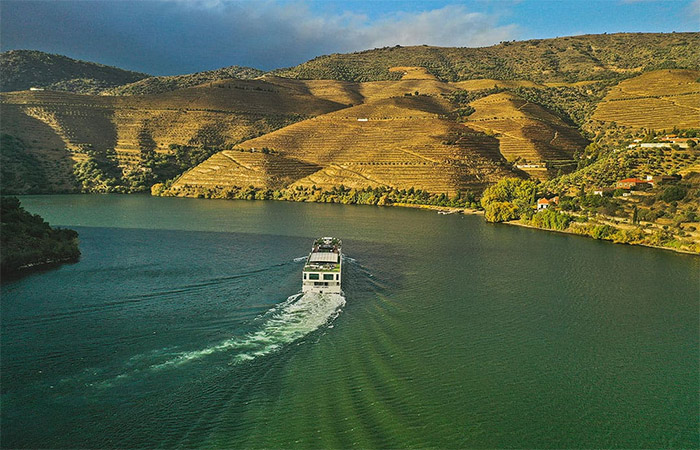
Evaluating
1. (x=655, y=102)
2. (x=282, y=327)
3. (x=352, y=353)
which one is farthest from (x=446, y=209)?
(x=655, y=102)

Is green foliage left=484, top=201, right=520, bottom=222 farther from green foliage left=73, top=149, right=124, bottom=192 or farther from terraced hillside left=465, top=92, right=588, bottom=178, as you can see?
green foliage left=73, top=149, right=124, bottom=192

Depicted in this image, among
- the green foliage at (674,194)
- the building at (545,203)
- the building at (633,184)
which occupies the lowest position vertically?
the building at (545,203)

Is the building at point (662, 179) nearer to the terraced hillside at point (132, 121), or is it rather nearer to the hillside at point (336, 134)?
the hillside at point (336, 134)

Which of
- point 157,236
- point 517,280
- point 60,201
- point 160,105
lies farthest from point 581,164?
point 160,105

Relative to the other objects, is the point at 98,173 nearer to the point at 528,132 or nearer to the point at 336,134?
the point at 336,134

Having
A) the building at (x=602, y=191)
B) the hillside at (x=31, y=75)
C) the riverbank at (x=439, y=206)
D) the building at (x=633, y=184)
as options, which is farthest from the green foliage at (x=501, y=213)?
the hillside at (x=31, y=75)

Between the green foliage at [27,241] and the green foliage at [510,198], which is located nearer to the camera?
the green foliage at [27,241]
